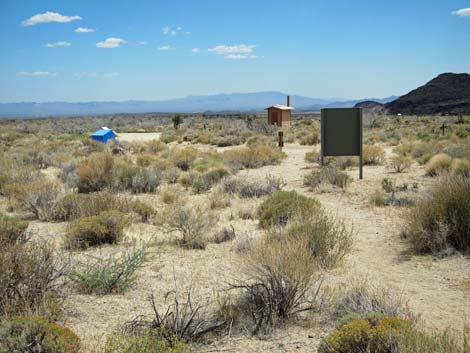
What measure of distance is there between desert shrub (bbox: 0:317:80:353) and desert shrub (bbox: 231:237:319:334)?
1.87m

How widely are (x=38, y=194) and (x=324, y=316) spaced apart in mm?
8303

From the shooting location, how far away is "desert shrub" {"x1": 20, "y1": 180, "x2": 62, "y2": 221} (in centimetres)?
1077

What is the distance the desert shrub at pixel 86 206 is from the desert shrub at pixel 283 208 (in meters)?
2.86

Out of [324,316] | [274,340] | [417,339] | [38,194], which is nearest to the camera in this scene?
[417,339]

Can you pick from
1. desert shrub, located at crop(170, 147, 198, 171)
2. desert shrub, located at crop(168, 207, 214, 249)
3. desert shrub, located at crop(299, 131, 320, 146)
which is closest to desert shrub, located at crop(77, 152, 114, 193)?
desert shrub, located at crop(170, 147, 198, 171)

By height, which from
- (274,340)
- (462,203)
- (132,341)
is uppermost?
(462,203)

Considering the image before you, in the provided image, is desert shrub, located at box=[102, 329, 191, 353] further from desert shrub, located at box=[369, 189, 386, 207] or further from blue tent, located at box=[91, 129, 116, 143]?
blue tent, located at box=[91, 129, 116, 143]

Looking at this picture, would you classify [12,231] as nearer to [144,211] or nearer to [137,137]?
[144,211]

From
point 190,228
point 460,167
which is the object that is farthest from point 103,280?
point 460,167

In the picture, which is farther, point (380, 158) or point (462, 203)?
point (380, 158)

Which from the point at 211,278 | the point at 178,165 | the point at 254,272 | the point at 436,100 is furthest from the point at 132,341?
the point at 436,100

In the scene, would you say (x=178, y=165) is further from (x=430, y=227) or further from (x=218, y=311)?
(x=218, y=311)

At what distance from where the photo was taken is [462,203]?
25.5 ft

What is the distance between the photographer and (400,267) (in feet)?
23.9
